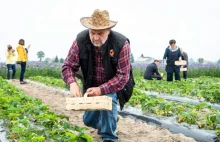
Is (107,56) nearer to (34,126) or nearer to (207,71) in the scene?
(34,126)

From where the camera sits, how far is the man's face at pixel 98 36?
325 cm

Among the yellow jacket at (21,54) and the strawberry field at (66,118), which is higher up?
the yellow jacket at (21,54)

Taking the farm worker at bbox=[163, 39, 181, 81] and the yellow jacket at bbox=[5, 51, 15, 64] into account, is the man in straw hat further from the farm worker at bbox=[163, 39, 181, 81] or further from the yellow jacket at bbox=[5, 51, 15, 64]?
the yellow jacket at bbox=[5, 51, 15, 64]

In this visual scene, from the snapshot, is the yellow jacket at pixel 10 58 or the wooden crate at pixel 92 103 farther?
the yellow jacket at pixel 10 58

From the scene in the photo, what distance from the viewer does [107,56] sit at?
3486mm

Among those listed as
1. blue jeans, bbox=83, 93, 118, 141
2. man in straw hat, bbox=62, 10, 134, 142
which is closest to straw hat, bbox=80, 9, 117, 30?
man in straw hat, bbox=62, 10, 134, 142

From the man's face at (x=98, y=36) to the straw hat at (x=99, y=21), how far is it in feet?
0.20

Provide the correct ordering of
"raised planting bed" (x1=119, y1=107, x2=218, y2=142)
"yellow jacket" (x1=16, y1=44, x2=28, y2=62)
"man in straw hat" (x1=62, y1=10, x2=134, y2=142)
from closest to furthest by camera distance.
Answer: "man in straw hat" (x1=62, y1=10, x2=134, y2=142) < "raised planting bed" (x1=119, y1=107, x2=218, y2=142) < "yellow jacket" (x1=16, y1=44, x2=28, y2=62)

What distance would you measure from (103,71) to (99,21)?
64 cm

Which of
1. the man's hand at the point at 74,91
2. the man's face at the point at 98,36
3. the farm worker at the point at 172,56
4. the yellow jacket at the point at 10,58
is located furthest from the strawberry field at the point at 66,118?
the yellow jacket at the point at 10,58

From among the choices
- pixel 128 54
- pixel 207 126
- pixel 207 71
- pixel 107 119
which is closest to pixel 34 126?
pixel 107 119

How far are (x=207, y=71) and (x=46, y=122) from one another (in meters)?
17.9

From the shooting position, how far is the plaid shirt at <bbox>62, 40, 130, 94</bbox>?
353 centimetres

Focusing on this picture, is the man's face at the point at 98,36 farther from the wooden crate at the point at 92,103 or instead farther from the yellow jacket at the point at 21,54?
the yellow jacket at the point at 21,54
